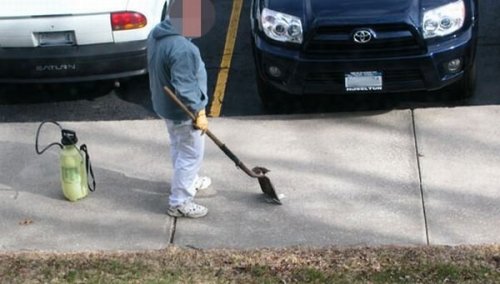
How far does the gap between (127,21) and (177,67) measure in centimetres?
228

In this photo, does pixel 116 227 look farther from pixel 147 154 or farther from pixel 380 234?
pixel 380 234

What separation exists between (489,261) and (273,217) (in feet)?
4.94

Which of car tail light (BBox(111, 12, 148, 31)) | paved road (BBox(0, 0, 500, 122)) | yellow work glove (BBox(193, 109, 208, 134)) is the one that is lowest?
paved road (BBox(0, 0, 500, 122))

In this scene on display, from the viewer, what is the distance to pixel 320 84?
314 inches

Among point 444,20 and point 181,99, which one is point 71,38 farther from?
point 444,20

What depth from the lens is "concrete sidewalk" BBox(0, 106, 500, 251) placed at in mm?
6594

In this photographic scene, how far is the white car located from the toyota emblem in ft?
6.23

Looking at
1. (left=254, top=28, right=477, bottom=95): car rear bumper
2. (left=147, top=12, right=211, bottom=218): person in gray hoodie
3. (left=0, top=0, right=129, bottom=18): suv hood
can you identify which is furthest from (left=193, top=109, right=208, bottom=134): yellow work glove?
(left=0, top=0, right=129, bottom=18): suv hood

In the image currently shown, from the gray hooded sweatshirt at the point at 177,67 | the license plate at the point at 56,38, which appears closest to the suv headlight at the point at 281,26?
the gray hooded sweatshirt at the point at 177,67

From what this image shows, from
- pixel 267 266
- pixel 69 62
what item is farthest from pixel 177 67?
pixel 69 62

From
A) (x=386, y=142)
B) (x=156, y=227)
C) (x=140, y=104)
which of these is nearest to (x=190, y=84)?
(x=156, y=227)

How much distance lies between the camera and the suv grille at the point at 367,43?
775cm

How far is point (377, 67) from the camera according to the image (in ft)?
25.7

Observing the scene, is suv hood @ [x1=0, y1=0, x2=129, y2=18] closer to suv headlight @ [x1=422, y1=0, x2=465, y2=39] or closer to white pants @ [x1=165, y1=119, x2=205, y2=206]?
white pants @ [x1=165, y1=119, x2=205, y2=206]
